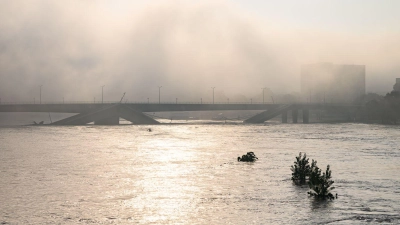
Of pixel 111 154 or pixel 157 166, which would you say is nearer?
pixel 157 166

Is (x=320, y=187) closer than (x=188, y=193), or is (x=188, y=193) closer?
(x=320, y=187)

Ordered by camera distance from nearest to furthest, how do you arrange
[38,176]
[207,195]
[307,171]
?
[207,195] → [307,171] → [38,176]

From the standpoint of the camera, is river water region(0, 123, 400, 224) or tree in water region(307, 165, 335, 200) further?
tree in water region(307, 165, 335, 200)

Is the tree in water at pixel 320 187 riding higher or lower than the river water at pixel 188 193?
higher

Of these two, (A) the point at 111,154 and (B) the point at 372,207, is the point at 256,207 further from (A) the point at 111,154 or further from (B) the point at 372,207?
(A) the point at 111,154

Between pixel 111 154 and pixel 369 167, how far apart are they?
1416 inches

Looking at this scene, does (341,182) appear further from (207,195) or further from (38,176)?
(38,176)

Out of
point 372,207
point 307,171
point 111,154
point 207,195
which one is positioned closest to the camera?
point 372,207

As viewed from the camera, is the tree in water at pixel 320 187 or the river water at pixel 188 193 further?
the tree in water at pixel 320 187

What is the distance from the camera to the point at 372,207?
3325 cm

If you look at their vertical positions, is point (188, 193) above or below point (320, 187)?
below

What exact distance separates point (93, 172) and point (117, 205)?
63.4ft

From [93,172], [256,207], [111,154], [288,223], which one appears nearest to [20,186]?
[93,172]

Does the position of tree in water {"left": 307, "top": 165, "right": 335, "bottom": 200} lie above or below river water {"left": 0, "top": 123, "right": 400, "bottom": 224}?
above
